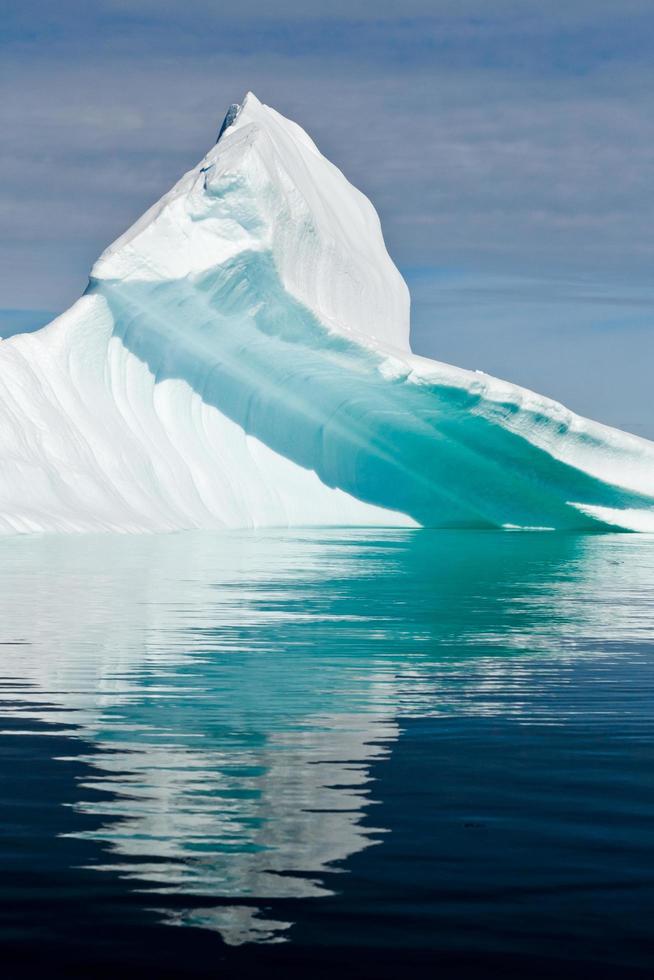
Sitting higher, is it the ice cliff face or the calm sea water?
the ice cliff face

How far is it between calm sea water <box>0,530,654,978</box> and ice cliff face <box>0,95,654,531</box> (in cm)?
1271

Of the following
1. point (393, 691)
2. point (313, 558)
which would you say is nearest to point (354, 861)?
point (393, 691)

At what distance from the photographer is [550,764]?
173 inches

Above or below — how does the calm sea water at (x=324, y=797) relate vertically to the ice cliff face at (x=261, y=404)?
below

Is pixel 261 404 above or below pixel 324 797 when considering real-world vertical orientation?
above

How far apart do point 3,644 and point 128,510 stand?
43.4 feet

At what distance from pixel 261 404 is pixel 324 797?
2073 centimetres

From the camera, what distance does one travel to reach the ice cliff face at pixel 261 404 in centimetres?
2162

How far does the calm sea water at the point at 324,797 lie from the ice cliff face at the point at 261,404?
12707mm

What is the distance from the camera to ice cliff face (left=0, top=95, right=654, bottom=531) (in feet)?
70.9

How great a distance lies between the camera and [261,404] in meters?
24.5

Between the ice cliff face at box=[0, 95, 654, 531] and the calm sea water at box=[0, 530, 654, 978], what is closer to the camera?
the calm sea water at box=[0, 530, 654, 978]

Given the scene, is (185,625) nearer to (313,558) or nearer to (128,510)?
(313,558)

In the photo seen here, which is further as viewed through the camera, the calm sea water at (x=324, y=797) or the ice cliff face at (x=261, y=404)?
the ice cliff face at (x=261, y=404)
